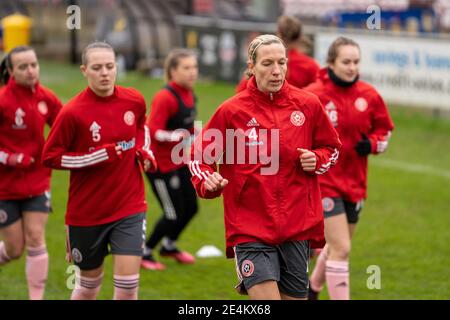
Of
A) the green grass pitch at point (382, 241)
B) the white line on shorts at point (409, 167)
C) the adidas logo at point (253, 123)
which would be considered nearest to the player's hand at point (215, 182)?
the adidas logo at point (253, 123)

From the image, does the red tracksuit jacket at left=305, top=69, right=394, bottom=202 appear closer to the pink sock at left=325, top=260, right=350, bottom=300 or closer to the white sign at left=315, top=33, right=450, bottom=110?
the pink sock at left=325, top=260, right=350, bottom=300

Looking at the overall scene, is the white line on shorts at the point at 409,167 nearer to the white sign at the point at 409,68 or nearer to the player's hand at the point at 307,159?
the white sign at the point at 409,68

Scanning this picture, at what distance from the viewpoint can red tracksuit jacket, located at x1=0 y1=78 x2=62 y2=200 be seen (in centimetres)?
817

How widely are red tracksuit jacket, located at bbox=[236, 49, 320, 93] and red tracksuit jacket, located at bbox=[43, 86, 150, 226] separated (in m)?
2.79

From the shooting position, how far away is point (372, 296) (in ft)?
29.0

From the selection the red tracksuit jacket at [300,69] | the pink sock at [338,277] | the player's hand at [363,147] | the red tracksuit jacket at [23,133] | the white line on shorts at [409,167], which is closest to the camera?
the player's hand at [363,147]

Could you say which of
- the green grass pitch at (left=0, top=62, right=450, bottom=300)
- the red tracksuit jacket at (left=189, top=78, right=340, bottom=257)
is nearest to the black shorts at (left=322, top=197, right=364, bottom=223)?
the green grass pitch at (left=0, top=62, right=450, bottom=300)

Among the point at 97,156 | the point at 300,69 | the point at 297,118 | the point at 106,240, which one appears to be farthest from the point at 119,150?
the point at 300,69

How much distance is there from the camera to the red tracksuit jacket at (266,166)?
242 inches

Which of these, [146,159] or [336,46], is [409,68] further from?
[146,159]

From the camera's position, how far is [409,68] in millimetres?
17984

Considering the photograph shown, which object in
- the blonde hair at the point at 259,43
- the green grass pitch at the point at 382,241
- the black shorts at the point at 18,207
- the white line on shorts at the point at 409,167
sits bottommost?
the white line on shorts at the point at 409,167

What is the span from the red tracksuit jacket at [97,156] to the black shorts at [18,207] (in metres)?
1.08

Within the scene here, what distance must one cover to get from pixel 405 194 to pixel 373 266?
12.1 ft
